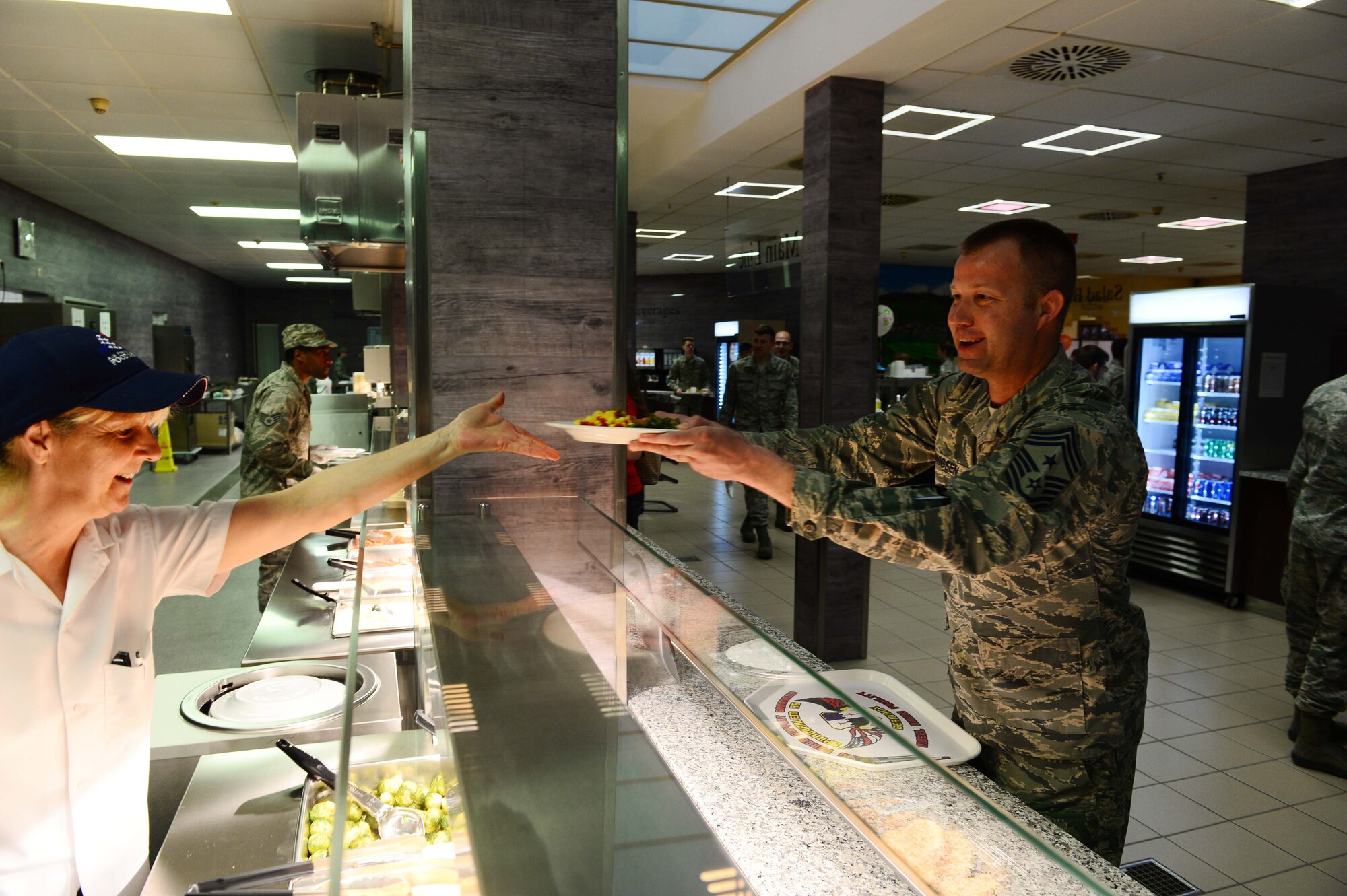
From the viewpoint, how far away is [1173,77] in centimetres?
520

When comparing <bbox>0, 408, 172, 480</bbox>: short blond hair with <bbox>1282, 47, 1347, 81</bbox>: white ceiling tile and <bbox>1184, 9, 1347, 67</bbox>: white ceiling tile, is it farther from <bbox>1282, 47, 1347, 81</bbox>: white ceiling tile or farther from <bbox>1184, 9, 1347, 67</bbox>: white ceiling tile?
<bbox>1282, 47, 1347, 81</bbox>: white ceiling tile

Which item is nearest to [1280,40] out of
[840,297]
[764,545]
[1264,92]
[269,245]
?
[1264,92]

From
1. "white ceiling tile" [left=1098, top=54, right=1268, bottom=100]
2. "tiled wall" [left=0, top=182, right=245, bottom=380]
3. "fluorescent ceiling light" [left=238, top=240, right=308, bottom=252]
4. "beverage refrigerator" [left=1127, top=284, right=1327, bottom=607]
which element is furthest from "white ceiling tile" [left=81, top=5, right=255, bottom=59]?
"fluorescent ceiling light" [left=238, top=240, right=308, bottom=252]

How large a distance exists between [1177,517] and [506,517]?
20.3ft

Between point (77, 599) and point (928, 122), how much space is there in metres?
6.11

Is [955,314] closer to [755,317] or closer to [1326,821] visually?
[1326,821]

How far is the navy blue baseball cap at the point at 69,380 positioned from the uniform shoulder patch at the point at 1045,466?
4.40 ft

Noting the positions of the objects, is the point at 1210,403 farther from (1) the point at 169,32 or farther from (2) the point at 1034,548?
(1) the point at 169,32

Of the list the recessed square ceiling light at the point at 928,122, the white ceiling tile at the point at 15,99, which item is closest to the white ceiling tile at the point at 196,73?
the white ceiling tile at the point at 15,99

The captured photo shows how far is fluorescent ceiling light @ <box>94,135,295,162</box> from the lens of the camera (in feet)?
24.2

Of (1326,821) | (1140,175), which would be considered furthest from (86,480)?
(1140,175)

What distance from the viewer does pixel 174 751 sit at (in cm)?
196

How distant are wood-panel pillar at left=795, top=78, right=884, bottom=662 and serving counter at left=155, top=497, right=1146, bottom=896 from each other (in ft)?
10.8

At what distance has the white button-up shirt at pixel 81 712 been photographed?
4.23 feet
